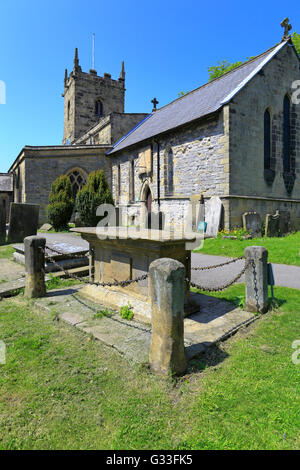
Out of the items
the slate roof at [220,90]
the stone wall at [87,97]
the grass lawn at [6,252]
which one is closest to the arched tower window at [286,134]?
the slate roof at [220,90]

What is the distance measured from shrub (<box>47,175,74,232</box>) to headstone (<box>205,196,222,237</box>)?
8064 mm

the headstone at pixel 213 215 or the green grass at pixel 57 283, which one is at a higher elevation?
the headstone at pixel 213 215

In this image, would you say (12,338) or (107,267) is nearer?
(12,338)

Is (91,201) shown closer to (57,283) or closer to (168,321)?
(57,283)

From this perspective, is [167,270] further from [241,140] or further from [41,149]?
[41,149]

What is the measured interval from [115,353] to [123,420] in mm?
962

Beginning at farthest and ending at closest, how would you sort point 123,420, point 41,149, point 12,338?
point 41,149
point 12,338
point 123,420

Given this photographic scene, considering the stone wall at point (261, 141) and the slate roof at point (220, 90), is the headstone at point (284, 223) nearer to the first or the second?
the stone wall at point (261, 141)

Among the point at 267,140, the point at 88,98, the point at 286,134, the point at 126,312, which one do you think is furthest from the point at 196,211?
the point at 88,98

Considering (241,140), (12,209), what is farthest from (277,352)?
(241,140)

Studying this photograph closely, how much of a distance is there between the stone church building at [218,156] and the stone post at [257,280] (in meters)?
7.57

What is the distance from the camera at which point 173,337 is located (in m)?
2.49

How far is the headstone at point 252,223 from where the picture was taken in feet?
37.6

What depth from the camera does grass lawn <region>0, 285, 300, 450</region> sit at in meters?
1.82
